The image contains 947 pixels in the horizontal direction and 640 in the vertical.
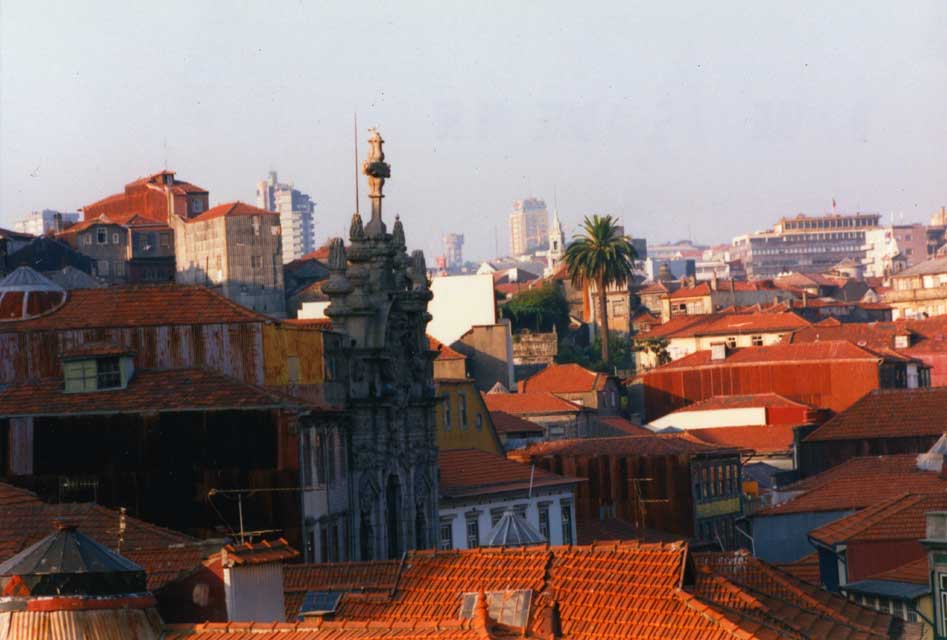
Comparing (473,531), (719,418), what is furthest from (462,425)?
(719,418)

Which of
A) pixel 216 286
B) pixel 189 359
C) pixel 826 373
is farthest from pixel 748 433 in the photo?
pixel 189 359

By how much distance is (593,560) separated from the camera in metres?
37.6

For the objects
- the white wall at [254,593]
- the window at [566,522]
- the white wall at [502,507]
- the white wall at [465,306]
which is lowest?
the window at [566,522]

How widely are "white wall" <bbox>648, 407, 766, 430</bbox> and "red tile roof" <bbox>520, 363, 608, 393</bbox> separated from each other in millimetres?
11161

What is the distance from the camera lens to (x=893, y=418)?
365 ft

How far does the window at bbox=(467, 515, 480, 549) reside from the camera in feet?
244

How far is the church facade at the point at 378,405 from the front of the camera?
65.2 m

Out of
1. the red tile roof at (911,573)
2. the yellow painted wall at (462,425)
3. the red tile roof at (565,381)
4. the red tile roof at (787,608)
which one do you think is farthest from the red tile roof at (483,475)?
the red tile roof at (565,381)

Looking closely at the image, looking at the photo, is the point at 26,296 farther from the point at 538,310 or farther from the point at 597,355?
the point at 538,310

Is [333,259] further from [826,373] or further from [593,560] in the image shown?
[826,373]

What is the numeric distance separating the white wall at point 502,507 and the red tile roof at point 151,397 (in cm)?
1124

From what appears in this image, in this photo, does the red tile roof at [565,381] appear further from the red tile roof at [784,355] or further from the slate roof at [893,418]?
the slate roof at [893,418]

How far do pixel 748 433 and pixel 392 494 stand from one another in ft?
168

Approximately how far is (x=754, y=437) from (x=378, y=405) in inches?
2020
